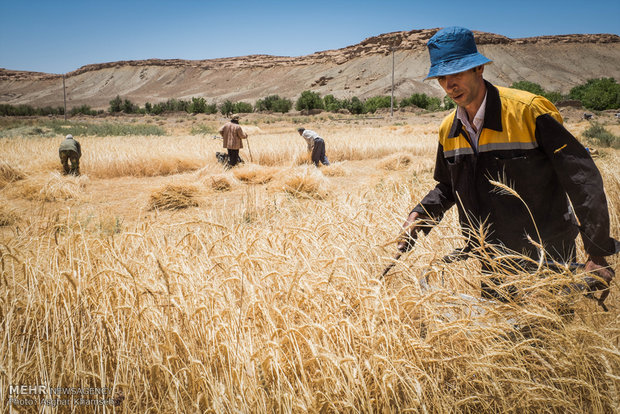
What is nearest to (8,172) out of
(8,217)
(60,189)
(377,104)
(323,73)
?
(60,189)

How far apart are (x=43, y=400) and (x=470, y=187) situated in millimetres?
1959

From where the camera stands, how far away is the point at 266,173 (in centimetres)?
767

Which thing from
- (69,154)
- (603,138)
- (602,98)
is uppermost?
(602,98)

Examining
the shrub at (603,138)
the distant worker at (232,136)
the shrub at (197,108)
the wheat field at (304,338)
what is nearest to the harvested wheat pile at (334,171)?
the distant worker at (232,136)

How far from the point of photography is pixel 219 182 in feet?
23.4

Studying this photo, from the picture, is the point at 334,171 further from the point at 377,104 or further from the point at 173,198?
the point at 377,104

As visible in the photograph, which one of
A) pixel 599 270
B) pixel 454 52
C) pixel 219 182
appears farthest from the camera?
pixel 219 182

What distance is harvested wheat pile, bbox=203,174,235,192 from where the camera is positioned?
7.09 meters

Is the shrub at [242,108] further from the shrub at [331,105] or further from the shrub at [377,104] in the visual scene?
the shrub at [377,104]

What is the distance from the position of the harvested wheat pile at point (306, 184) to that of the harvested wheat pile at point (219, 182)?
119 centimetres

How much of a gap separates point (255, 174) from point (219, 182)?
91 centimetres

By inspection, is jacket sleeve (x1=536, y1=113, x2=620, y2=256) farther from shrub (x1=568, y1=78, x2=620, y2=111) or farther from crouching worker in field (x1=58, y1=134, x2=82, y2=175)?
shrub (x1=568, y1=78, x2=620, y2=111)

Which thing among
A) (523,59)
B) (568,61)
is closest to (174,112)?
(523,59)

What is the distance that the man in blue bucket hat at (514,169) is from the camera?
1.25m
